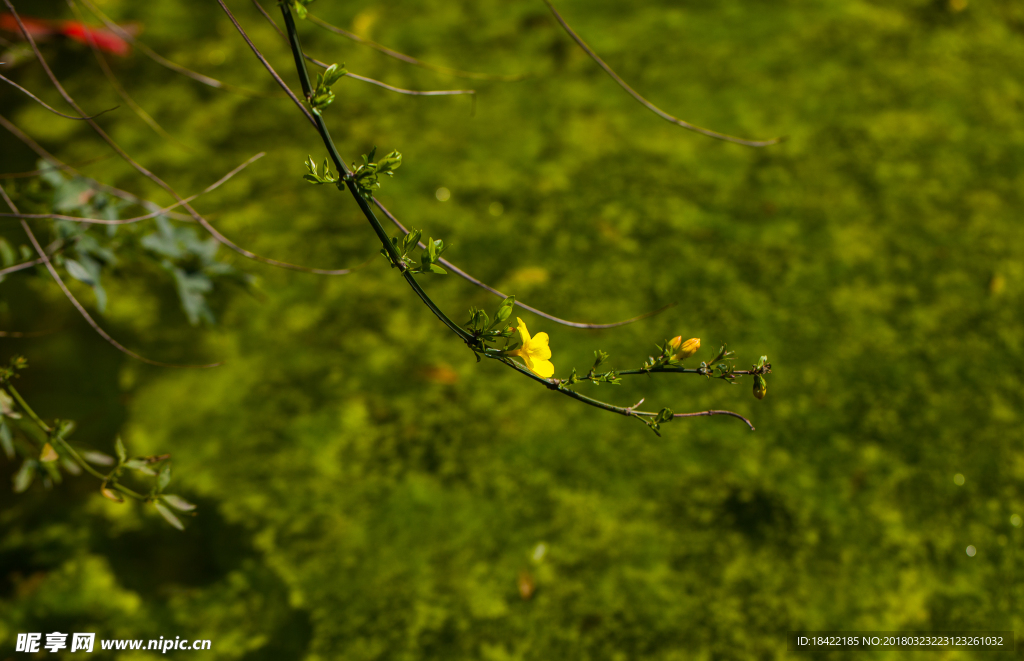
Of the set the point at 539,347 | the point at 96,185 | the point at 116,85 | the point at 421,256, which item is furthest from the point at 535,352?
the point at 96,185

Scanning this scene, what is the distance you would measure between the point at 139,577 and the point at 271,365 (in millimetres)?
476

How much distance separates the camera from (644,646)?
3.65 feet

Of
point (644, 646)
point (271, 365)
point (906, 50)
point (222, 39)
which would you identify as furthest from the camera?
point (222, 39)

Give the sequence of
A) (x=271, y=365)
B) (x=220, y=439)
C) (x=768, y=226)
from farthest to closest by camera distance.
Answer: (x=768, y=226) → (x=271, y=365) → (x=220, y=439)

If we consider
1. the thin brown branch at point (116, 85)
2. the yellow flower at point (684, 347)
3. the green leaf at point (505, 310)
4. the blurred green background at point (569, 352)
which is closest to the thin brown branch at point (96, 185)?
the thin brown branch at point (116, 85)

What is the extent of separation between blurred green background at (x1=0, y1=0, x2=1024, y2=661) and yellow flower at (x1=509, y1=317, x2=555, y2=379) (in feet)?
2.17

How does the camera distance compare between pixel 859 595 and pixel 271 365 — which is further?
pixel 271 365

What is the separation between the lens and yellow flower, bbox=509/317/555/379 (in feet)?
2.17

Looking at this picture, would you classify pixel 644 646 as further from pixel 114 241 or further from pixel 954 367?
pixel 114 241

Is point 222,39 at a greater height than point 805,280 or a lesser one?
greater

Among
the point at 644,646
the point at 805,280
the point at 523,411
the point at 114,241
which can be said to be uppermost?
the point at 114,241

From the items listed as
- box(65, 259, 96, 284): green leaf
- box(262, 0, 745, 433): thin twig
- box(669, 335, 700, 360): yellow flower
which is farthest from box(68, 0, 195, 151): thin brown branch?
box(669, 335, 700, 360): yellow flower

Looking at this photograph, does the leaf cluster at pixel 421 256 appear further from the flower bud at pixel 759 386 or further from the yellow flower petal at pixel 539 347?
the flower bud at pixel 759 386

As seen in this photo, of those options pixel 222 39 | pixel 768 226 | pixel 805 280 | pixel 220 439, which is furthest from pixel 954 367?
pixel 222 39
